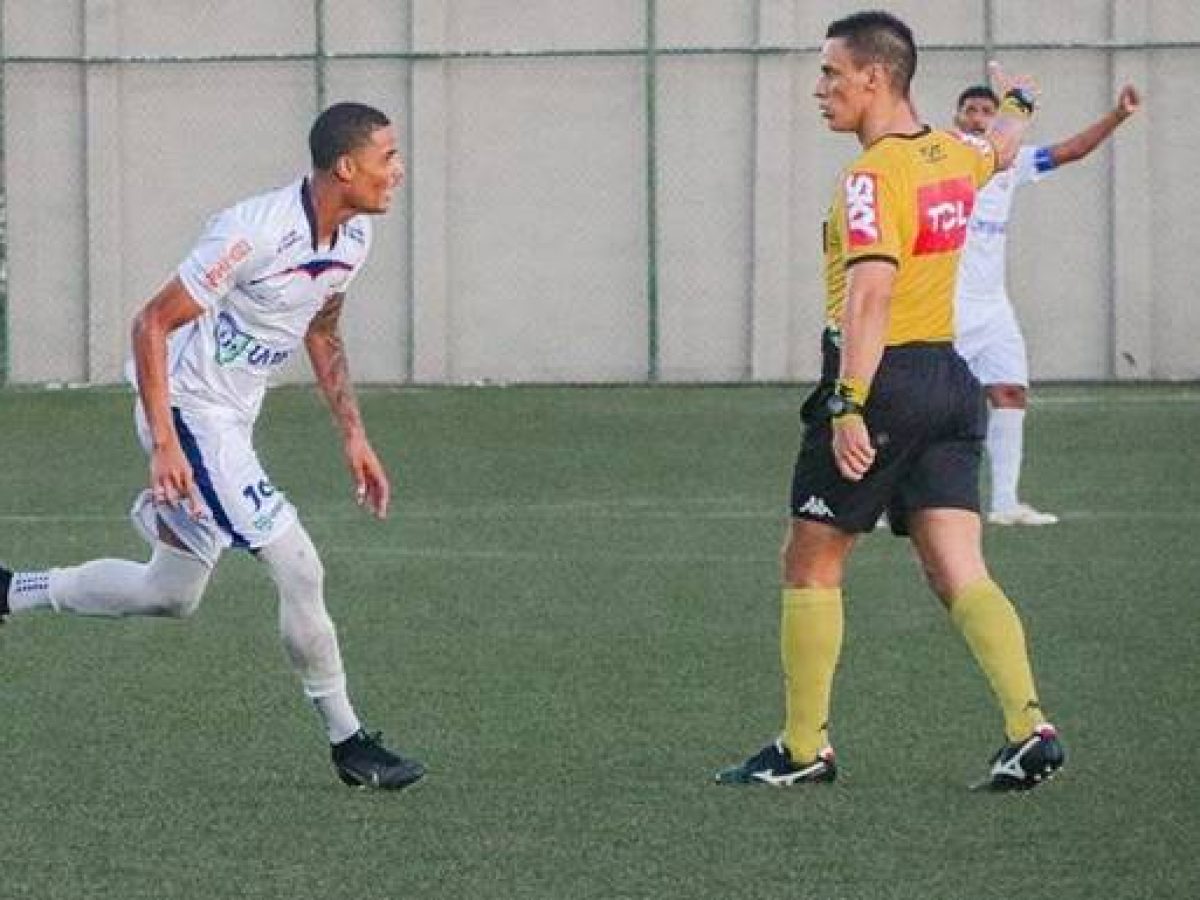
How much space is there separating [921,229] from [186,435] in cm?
197

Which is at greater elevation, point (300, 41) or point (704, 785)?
point (300, 41)

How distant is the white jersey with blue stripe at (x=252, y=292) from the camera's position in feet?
30.1

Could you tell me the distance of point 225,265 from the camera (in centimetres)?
912

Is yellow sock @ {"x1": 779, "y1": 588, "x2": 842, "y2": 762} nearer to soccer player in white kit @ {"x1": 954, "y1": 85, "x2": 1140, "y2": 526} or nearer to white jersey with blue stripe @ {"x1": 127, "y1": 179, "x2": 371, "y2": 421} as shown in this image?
white jersey with blue stripe @ {"x1": 127, "y1": 179, "x2": 371, "y2": 421}

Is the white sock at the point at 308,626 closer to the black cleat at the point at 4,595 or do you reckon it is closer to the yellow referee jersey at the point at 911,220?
the black cleat at the point at 4,595

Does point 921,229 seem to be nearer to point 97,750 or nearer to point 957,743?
point 957,743

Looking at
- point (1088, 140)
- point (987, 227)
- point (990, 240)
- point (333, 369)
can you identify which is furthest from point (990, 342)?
point (333, 369)

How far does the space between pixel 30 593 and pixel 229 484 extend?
1.12 meters

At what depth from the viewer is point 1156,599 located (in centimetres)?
1348

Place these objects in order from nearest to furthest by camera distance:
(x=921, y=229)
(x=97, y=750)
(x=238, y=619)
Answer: (x=921, y=229)
(x=97, y=750)
(x=238, y=619)

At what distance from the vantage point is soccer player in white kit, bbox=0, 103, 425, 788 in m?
9.12

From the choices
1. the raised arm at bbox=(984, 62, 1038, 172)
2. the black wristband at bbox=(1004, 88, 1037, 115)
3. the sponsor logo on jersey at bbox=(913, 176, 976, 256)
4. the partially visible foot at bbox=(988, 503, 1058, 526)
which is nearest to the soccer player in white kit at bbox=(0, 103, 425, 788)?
the sponsor logo on jersey at bbox=(913, 176, 976, 256)

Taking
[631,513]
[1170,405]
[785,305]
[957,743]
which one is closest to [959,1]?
[785,305]

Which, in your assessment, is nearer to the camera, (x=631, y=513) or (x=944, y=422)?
(x=944, y=422)
